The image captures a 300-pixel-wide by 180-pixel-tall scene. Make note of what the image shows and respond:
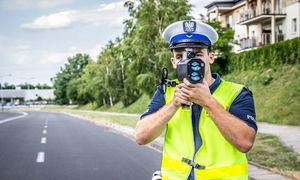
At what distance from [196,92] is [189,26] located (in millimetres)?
470

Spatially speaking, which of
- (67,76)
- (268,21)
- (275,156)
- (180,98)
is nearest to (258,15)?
(268,21)

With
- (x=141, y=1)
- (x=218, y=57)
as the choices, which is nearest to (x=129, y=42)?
(x=141, y=1)

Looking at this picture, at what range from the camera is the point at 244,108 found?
2861mm

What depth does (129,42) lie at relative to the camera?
41156 millimetres

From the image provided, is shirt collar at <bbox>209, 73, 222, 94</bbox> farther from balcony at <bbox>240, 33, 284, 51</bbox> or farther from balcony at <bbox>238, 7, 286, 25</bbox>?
balcony at <bbox>240, 33, 284, 51</bbox>

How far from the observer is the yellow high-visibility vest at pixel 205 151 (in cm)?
285

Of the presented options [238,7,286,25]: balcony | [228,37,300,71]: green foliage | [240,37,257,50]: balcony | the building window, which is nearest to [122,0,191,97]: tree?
[228,37,300,71]: green foliage

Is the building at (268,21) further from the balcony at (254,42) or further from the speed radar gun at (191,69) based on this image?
the speed radar gun at (191,69)

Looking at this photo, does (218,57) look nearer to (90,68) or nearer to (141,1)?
(141,1)

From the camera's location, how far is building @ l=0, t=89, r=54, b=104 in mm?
187125

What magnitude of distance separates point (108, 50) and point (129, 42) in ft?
140

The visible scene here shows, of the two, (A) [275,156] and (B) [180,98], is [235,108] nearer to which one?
(B) [180,98]

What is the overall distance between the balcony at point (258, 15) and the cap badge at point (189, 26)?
42871 mm

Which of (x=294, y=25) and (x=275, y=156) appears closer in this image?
(x=275, y=156)
